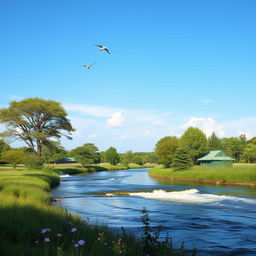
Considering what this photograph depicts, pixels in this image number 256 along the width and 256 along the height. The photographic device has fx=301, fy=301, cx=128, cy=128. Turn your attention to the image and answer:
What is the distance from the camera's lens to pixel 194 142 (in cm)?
9388

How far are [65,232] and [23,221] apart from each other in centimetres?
157

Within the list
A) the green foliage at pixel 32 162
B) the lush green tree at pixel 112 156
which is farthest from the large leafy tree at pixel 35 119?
the lush green tree at pixel 112 156

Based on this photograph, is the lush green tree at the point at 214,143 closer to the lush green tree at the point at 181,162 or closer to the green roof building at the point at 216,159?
the green roof building at the point at 216,159

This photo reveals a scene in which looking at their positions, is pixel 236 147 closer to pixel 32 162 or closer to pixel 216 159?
pixel 216 159

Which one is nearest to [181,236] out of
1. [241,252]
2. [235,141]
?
[241,252]

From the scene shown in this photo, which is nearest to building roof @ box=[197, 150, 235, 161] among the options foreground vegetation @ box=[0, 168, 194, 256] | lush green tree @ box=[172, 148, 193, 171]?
lush green tree @ box=[172, 148, 193, 171]

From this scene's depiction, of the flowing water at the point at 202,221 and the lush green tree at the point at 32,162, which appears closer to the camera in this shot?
the flowing water at the point at 202,221

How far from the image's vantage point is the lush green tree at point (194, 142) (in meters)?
93.7

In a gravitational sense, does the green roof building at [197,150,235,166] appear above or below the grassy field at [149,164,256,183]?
above

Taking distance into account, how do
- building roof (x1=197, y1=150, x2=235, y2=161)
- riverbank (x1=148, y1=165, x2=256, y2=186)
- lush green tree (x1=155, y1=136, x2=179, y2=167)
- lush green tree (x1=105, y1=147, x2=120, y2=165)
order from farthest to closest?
lush green tree (x1=105, y1=147, x2=120, y2=165) → lush green tree (x1=155, y1=136, x2=179, y2=167) → building roof (x1=197, y1=150, x2=235, y2=161) → riverbank (x1=148, y1=165, x2=256, y2=186)

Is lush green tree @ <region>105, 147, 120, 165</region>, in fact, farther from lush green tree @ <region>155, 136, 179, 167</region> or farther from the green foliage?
the green foliage

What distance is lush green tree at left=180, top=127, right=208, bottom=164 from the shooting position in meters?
93.7

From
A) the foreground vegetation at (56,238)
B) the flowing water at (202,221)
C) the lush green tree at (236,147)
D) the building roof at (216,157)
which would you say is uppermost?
the lush green tree at (236,147)

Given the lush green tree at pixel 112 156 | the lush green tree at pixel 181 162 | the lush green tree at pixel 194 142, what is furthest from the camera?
the lush green tree at pixel 112 156
